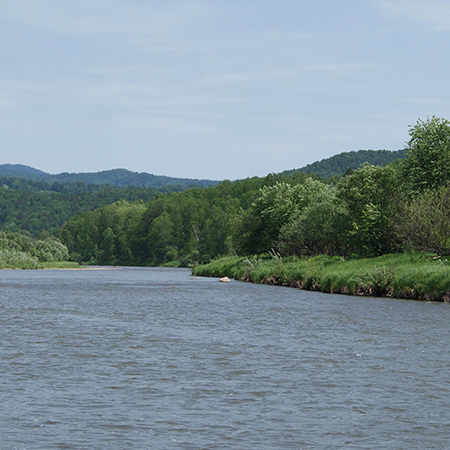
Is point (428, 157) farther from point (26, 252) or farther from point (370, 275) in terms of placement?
point (26, 252)

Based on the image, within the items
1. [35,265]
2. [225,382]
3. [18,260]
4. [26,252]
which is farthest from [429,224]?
[26,252]

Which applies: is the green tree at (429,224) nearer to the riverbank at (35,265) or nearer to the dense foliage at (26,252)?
the riverbank at (35,265)

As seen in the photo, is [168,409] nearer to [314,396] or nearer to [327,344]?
[314,396]

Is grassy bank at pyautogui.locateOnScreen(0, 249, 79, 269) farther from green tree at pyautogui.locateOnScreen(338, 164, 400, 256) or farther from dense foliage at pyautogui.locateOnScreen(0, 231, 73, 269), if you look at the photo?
green tree at pyautogui.locateOnScreen(338, 164, 400, 256)

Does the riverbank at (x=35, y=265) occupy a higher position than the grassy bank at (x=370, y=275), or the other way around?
the grassy bank at (x=370, y=275)

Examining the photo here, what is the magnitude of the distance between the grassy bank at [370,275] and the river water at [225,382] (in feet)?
31.7

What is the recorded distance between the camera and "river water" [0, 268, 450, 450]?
15297mm

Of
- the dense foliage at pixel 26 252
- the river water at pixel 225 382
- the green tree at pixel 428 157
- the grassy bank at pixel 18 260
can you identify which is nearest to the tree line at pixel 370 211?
Answer: the green tree at pixel 428 157

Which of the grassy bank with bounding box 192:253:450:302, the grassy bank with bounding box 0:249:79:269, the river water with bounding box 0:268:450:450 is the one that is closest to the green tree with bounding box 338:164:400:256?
the grassy bank with bounding box 192:253:450:302

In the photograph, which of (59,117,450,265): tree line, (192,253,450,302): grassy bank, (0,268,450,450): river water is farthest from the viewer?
(59,117,450,265): tree line

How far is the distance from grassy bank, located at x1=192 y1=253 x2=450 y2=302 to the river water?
31.7ft

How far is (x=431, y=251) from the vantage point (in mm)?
60500

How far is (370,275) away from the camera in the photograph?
57312 millimetres

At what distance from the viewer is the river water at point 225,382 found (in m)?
15.3
